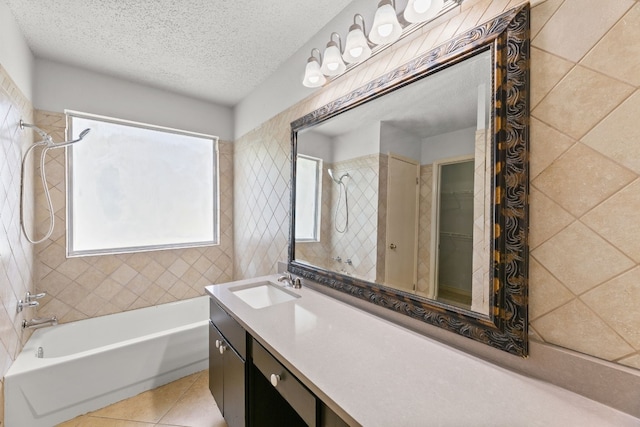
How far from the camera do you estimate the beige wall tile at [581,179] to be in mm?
612

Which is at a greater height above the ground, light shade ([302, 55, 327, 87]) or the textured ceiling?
the textured ceiling

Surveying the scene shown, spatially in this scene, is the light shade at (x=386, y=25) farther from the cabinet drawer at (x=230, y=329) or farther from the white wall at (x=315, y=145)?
the cabinet drawer at (x=230, y=329)

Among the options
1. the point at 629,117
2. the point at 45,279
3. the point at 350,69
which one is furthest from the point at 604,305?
the point at 45,279

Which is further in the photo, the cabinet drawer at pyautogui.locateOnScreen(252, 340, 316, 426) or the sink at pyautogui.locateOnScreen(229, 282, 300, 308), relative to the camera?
the sink at pyautogui.locateOnScreen(229, 282, 300, 308)

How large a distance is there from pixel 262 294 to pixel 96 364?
1.13m

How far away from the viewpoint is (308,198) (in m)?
1.65

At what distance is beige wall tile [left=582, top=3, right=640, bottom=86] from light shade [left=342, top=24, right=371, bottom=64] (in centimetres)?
79

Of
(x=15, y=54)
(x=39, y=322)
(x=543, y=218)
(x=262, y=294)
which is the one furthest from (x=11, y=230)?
(x=543, y=218)

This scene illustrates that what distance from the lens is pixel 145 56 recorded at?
1863 mm

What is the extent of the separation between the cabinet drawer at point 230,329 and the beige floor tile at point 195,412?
0.68 metres

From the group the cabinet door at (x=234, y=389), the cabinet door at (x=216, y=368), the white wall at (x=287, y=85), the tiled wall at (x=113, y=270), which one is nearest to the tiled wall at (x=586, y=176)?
the white wall at (x=287, y=85)

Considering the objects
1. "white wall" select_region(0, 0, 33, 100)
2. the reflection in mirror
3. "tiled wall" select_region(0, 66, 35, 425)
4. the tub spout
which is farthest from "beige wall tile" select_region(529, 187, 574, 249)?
the tub spout

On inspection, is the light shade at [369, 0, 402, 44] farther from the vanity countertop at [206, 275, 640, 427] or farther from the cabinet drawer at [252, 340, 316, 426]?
the cabinet drawer at [252, 340, 316, 426]

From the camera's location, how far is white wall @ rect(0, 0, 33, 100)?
1376 millimetres
